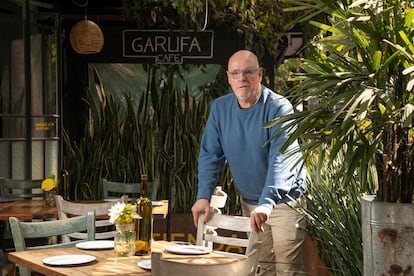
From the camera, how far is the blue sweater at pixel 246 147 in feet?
15.1

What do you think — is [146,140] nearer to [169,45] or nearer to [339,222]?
[169,45]

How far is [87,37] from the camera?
8.59m

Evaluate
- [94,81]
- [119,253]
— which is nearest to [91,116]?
[94,81]

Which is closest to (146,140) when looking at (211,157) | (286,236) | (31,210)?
(31,210)

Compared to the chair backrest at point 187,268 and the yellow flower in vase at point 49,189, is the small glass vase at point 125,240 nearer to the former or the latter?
the chair backrest at point 187,268

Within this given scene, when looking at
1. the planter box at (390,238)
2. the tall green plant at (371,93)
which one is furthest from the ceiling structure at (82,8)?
the planter box at (390,238)

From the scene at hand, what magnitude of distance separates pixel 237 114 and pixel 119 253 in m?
1.23

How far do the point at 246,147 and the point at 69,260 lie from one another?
139 cm

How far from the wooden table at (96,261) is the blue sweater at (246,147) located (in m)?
0.73

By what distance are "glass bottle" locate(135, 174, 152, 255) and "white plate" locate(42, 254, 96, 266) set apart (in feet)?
0.96

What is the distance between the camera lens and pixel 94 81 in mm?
9227

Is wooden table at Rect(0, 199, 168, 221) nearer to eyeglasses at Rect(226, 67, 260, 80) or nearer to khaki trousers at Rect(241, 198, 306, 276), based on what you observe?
khaki trousers at Rect(241, 198, 306, 276)

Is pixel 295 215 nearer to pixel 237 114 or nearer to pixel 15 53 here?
pixel 237 114

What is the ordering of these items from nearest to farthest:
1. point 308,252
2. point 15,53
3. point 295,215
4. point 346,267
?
point 346,267 < point 295,215 < point 308,252 < point 15,53
